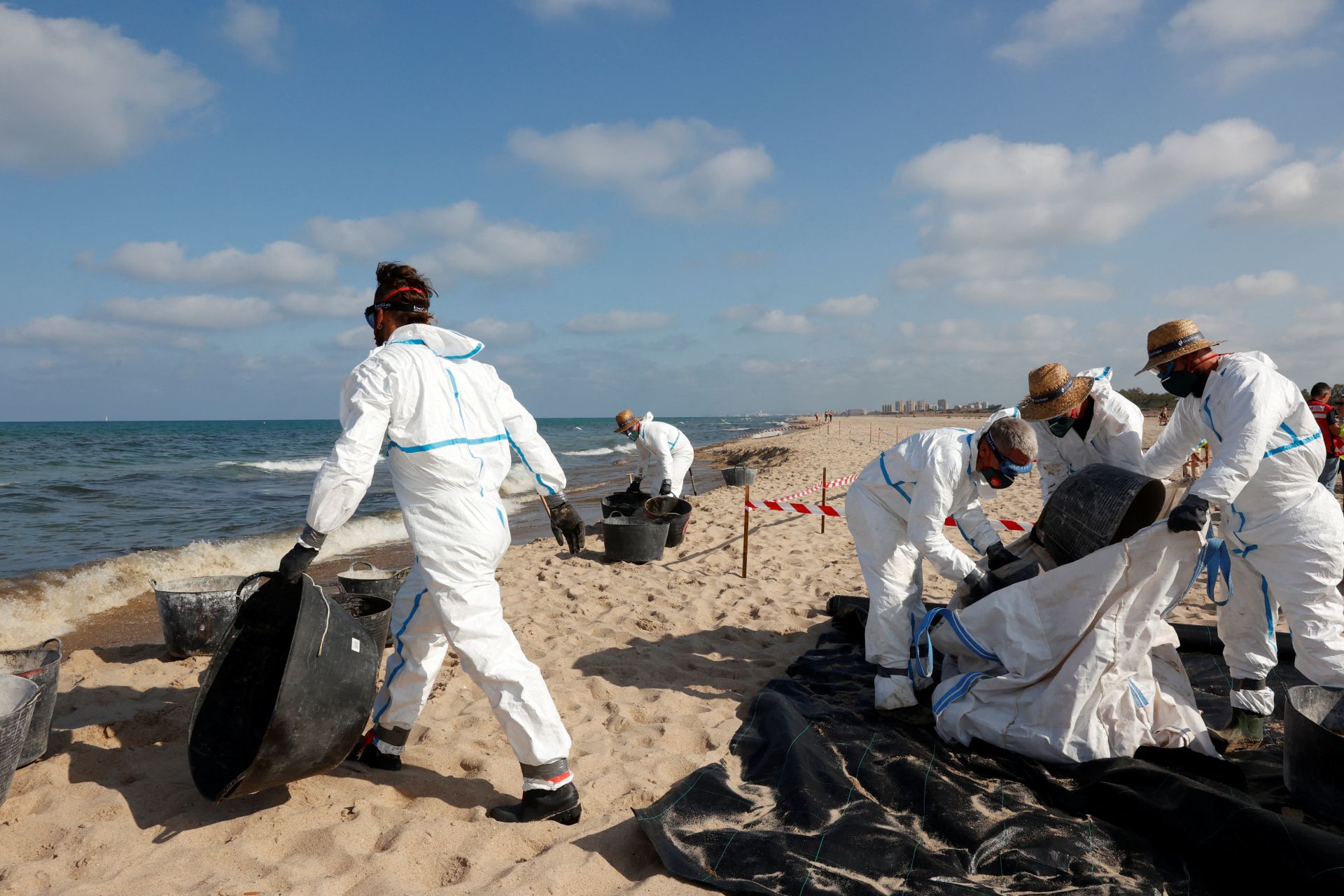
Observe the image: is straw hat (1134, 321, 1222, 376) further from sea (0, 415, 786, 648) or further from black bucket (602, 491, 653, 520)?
sea (0, 415, 786, 648)

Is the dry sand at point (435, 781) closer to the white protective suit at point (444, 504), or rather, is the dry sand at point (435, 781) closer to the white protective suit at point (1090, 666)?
the white protective suit at point (444, 504)

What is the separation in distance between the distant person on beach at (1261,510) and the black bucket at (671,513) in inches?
199

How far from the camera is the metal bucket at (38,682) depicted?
3182mm

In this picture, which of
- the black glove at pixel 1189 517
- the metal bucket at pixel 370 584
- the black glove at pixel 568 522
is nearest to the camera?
the black glove at pixel 1189 517

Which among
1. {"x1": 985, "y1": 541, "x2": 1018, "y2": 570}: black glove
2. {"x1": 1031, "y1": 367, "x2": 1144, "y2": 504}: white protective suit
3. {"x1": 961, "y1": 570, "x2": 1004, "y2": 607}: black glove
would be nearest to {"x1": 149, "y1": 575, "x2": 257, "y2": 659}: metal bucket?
{"x1": 961, "y1": 570, "x2": 1004, "y2": 607}: black glove

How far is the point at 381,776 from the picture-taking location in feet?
10.6


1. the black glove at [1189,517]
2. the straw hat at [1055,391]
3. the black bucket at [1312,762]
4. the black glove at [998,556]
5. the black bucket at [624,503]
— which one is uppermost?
the straw hat at [1055,391]

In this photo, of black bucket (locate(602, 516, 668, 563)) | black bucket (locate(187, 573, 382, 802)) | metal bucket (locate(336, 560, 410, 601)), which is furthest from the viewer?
black bucket (locate(602, 516, 668, 563))

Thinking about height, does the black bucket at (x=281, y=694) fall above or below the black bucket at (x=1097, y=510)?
below

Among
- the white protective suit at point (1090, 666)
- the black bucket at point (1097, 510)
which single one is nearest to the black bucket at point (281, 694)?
the white protective suit at point (1090, 666)

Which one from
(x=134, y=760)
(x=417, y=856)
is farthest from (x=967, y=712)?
(x=134, y=760)

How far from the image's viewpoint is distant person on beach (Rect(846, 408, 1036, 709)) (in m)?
3.62

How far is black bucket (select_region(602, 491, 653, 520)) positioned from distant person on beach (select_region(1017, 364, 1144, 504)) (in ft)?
15.6

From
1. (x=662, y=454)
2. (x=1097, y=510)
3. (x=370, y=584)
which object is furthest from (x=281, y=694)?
(x=662, y=454)
